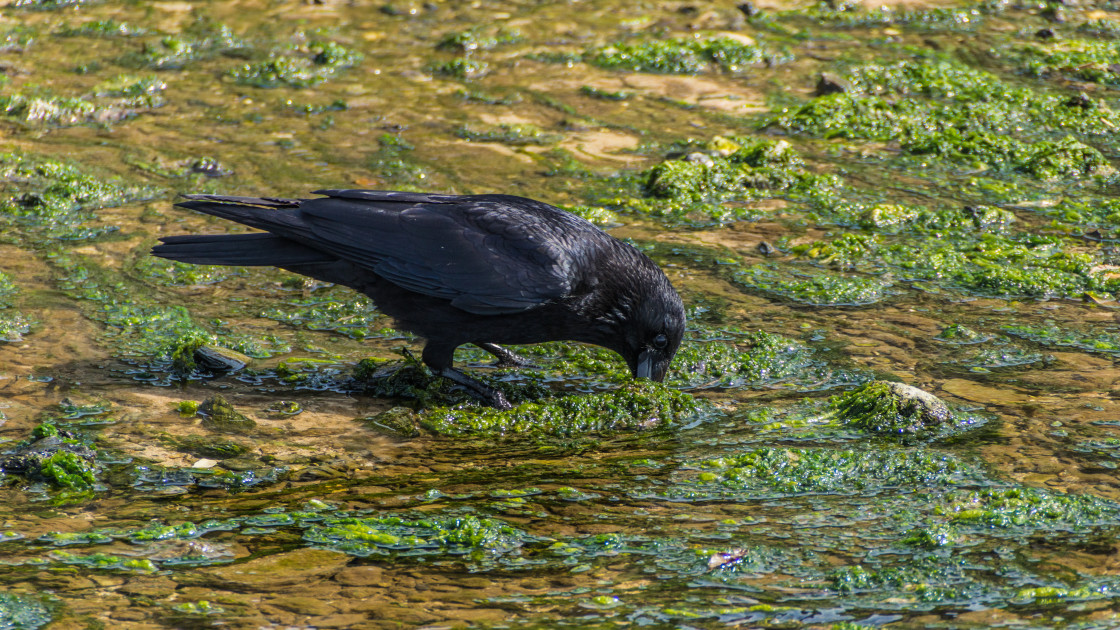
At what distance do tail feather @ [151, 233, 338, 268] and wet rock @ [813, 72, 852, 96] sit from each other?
4890mm

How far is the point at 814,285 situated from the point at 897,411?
1.53 metres

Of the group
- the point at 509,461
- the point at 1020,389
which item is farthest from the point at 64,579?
the point at 1020,389

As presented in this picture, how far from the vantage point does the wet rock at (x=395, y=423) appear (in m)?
4.52

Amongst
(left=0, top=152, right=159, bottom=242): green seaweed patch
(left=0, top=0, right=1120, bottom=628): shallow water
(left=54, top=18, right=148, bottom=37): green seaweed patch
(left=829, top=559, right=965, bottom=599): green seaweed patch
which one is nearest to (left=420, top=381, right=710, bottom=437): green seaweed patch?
(left=0, top=0, right=1120, bottom=628): shallow water

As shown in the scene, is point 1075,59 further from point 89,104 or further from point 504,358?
point 89,104

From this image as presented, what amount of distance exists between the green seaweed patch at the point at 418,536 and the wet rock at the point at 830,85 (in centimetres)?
581

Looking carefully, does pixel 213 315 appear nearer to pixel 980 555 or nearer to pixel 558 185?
pixel 558 185

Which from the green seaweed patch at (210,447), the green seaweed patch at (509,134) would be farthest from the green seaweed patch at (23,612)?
the green seaweed patch at (509,134)

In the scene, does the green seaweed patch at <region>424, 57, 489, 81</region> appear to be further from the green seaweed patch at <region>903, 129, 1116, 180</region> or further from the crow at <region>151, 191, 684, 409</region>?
the crow at <region>151, 191, 684, 409</region>

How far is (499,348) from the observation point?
5.35 metres

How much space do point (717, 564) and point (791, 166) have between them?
14.4 feet

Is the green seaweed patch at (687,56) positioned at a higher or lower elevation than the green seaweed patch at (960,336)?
higher

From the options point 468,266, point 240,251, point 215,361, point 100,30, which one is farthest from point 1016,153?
point 100,30

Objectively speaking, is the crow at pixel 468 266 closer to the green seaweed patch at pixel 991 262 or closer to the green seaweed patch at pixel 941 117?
the green seaweed patch at pixel 991 262
